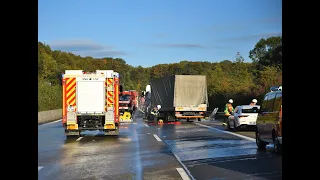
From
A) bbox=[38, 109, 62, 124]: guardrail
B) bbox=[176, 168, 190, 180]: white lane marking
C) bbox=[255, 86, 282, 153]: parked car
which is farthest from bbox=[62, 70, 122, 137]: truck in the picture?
bbox=[38, 109, 62, 124]: guardrail

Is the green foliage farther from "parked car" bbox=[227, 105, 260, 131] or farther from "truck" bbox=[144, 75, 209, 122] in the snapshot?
"parked car" bbox=[227, 105, 260, 131]

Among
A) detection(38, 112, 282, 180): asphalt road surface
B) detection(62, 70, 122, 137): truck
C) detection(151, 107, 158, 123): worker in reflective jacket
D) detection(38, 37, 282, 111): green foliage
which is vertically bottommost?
detection(38, 112, 282, 180): asphalt road surface

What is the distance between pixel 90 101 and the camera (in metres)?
22.6

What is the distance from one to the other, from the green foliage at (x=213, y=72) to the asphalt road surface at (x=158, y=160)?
9.97ft

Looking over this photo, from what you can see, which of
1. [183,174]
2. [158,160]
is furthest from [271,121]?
[183,174]

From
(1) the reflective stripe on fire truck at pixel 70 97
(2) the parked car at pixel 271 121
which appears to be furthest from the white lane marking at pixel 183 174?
(1) the reflective stripe on fire truck at pixel 70 97

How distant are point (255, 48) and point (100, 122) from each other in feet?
205

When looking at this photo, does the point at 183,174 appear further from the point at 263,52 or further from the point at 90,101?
the point at 263,52

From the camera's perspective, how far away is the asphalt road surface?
37.2 ft

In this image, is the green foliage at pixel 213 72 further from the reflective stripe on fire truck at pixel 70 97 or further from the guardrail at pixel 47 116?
the reflective stripe on fire truck at pixel 70 97

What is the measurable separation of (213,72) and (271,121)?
67.0 metres

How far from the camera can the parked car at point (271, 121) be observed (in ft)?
46.6

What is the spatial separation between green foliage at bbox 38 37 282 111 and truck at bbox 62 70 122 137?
3.12 meters
